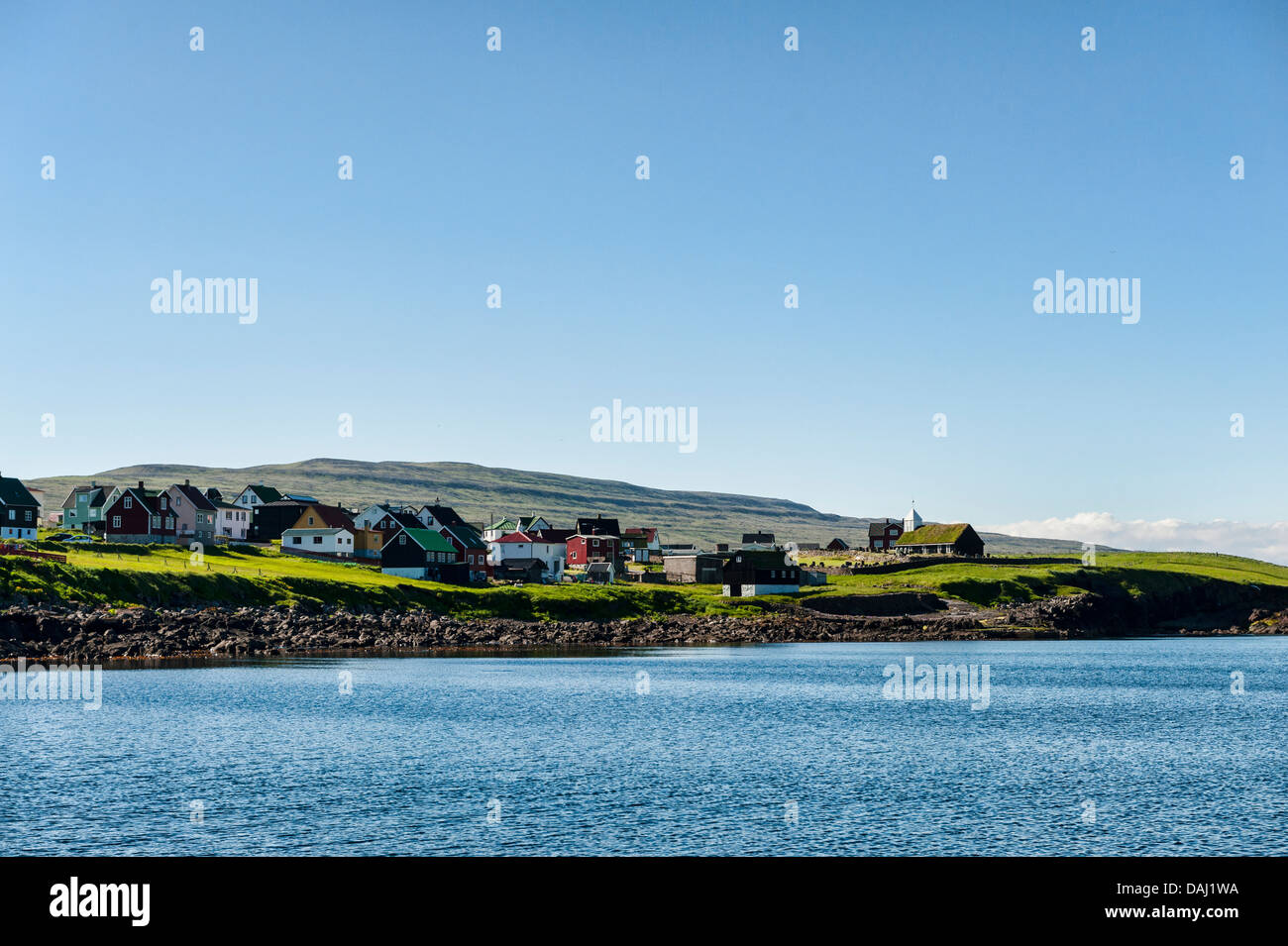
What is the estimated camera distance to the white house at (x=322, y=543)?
510ft

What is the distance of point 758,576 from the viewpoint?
15888cm

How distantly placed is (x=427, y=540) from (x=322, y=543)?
16.0 meters

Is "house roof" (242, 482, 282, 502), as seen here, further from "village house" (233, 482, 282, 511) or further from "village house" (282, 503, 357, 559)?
"village house" (282, 503, 357, 559)

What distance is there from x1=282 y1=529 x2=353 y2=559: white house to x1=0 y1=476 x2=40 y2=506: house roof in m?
33.3

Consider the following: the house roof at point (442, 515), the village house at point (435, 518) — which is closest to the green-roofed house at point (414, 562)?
the village house at point (435, 518)

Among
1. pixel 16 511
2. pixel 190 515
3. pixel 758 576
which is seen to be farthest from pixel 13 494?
pixel 758 576

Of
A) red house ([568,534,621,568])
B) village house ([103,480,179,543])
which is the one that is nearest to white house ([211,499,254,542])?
village house ([103,480,179,543])

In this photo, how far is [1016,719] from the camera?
66.1 meters

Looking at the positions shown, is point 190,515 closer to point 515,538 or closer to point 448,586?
point 448,586

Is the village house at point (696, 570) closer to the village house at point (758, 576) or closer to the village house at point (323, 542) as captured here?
the village house at point (758, 576)

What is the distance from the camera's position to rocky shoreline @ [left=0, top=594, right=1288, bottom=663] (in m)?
92.9

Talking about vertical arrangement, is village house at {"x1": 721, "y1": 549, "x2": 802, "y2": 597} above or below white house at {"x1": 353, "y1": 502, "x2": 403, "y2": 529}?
below

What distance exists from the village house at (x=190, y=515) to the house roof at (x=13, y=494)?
1718cm
